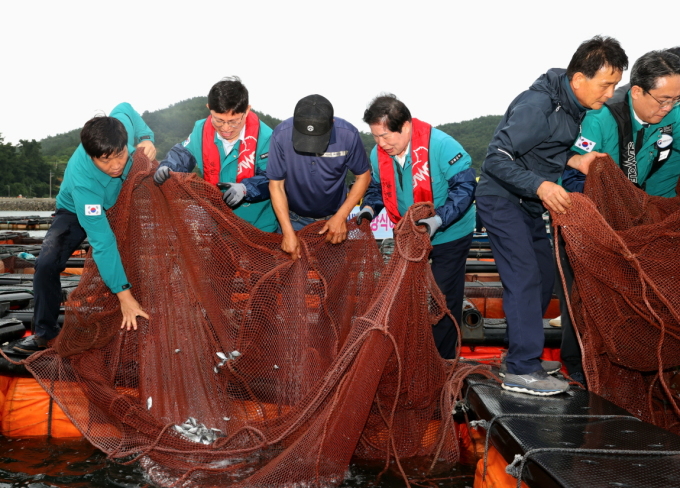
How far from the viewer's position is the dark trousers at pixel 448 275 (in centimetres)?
401

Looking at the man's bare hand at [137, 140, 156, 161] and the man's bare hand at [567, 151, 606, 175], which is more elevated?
the man's bare hand at [137, 140, 156, 161]

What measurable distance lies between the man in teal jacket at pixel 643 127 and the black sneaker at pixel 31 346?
410 centimetres

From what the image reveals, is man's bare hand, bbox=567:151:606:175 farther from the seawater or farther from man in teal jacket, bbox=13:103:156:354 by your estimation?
man in teal jacket, bbox=13:103:156:354

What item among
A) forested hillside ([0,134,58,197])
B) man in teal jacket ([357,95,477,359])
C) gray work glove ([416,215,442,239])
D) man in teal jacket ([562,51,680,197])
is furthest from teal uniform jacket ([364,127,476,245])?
forested hillside ([0,134,58,197])

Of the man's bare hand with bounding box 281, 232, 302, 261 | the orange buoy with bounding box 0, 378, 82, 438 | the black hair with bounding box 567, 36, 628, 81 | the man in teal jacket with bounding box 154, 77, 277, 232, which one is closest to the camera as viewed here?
the black hair with bounding box 567, 36, 628, 81

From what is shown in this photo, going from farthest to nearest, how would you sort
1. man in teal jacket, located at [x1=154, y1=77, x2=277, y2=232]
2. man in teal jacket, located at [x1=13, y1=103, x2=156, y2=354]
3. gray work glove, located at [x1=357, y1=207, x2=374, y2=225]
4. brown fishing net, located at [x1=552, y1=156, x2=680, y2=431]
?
1. man in teal jacket, located at [x1=154, y1=77, x2=277, y2=232]
2. gray work glove, located at [x1=357, y1=207, x2=374, y2=225]
3. man in teal jacket, located at [x1=13, y1=103, x2=156, y2=354]
4. brown fishing net, located at [x1=552, y1=156, x2=680, y2=431]

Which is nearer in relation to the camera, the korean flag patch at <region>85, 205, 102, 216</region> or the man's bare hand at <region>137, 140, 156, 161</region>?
the korean flag patch at <region>85, 205, 102, 216</region>

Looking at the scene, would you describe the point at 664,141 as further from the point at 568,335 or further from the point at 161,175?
the point at 161,175

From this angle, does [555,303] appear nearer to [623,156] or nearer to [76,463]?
[623,156]

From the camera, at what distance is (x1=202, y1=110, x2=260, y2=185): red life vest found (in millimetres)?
4434

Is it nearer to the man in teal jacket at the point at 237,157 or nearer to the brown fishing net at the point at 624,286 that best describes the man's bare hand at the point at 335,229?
the man in teal jacket at the point at 237,157

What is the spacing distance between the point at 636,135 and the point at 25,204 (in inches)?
3670

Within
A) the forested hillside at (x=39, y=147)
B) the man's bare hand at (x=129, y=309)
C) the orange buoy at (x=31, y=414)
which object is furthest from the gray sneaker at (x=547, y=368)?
the forested hillside at (x=39, y=147)

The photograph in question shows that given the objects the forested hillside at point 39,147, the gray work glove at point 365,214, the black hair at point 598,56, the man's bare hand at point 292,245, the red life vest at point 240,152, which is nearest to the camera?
the black hair at point 598,56
